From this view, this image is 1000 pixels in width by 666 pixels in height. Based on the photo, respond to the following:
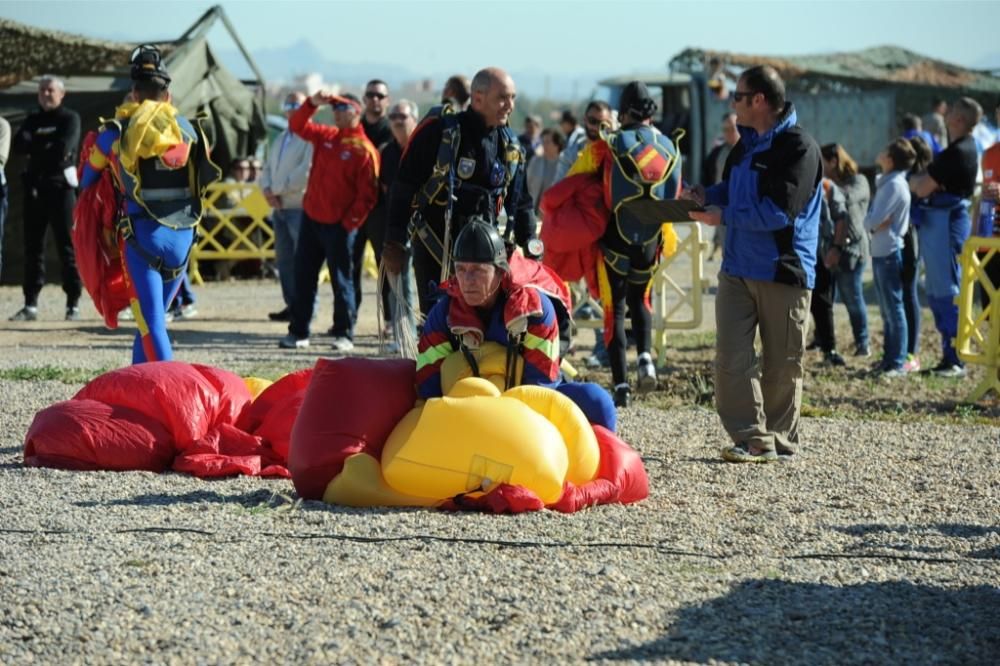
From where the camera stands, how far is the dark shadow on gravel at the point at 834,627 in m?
4.52

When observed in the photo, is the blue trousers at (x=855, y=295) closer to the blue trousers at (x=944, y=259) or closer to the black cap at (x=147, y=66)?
the blue trousers at (x=944, y=259)

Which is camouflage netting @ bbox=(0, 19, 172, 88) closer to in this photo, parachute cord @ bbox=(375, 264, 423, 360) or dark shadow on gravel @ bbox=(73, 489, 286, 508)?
parachute cord @ bbox=(375, 264, 423, 360)

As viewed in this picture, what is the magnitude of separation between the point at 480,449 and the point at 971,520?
6.84 feet

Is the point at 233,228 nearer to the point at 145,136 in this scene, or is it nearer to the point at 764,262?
the point at 145,136

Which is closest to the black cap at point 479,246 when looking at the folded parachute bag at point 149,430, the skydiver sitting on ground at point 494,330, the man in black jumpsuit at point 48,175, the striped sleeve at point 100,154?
the skydiver sitting on ground at point 494,330

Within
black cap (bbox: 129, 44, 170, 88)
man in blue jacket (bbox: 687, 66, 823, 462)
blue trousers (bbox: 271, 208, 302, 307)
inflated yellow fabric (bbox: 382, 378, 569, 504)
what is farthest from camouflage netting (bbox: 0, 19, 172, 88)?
inflated yellow fabric (bbox: 382, 378, 569, 504)

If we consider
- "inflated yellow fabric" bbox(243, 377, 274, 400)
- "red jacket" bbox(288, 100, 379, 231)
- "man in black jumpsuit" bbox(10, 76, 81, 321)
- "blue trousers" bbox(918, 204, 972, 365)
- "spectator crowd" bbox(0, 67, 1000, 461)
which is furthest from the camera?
"man in black jumpsuit" bbox(10, 76, 81, 321)

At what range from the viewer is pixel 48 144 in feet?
45.8

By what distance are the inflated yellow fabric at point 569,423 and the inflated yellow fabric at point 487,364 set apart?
0.80ft

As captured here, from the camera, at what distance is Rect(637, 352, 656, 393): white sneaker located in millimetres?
9748

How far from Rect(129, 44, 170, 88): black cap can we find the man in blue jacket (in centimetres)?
319

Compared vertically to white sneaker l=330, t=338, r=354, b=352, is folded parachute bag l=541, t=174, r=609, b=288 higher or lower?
higher

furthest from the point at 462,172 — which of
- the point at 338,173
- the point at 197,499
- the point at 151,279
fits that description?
the point at 338,173

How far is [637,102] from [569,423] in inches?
142
